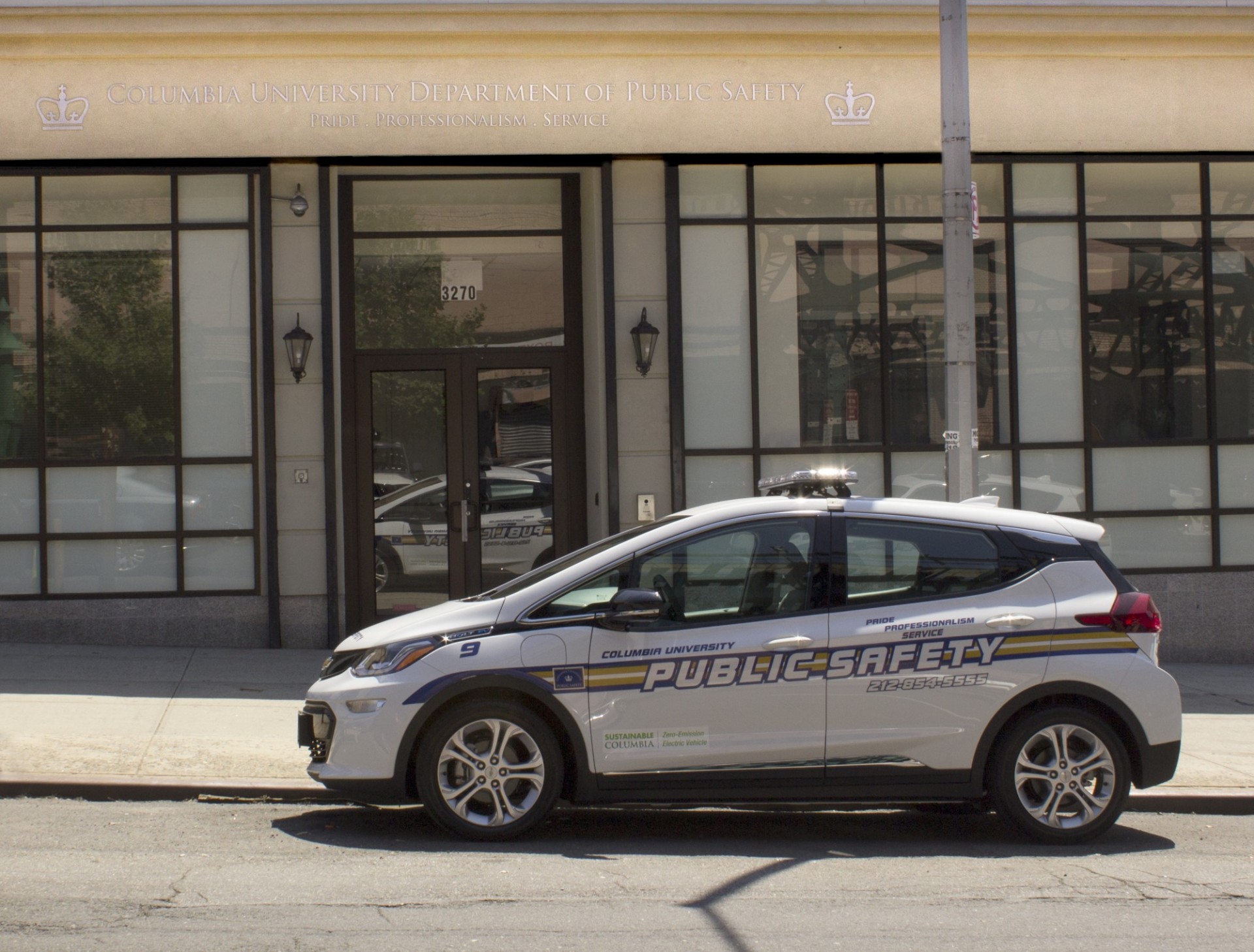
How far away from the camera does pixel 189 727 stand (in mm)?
8594

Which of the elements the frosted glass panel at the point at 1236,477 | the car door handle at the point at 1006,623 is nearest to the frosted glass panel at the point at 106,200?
the car door handle at the point at 1006,623

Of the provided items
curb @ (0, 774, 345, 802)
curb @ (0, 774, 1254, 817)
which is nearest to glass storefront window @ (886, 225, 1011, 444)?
curb @ (0, 774, 1254, 817)

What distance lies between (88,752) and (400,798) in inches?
107

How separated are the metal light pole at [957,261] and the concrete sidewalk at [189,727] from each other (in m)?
2.34

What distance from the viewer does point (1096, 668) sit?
6277 millimetres

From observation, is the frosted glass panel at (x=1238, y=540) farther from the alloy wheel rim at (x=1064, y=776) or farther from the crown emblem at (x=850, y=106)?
the alloy wheel rim at (x=1064, y=776)

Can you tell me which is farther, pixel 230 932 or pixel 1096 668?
pixel 1096 668

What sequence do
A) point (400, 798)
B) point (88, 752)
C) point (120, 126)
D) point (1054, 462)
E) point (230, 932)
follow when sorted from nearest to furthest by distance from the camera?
1. point (230, 932)
2. point (400, 798)
3. point (88, 752)
4. point (120, 126)
5. point (1054, 462)

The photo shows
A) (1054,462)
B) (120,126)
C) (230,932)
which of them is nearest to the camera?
(230,932)

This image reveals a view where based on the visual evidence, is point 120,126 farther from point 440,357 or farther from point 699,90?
point 699,90

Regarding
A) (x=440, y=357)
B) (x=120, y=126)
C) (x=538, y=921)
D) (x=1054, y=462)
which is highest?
(x=120, y=126)

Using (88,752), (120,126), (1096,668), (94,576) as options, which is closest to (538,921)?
(1096,668)

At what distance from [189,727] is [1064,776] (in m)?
5.48

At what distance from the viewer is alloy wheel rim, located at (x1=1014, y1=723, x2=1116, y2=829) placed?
20.6 ft
